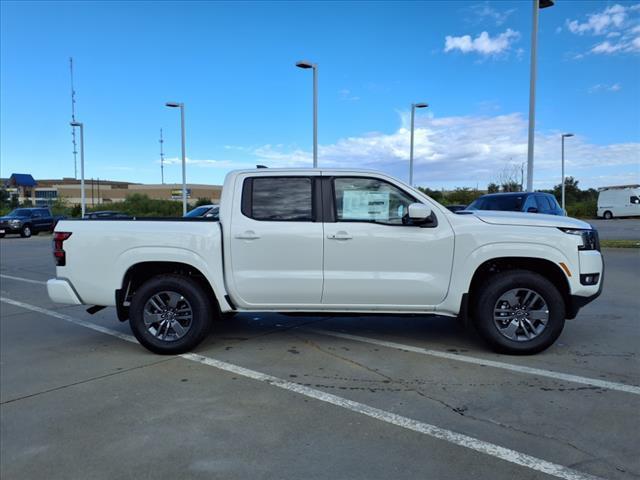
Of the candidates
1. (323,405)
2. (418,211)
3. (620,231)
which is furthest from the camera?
(620,231)

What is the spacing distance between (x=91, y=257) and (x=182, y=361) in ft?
Answer: 4.85

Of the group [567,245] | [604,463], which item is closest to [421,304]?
[567,245]

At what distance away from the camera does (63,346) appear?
19.5 feet

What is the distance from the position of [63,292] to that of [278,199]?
2.52m

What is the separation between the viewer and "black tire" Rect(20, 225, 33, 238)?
29.0m

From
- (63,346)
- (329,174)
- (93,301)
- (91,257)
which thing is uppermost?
(329,174)

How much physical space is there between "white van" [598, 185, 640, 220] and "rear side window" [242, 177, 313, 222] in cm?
4050

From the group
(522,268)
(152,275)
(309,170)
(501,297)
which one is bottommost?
(501,297)

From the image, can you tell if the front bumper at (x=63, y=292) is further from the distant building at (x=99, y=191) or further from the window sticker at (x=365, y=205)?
the distant building at (x=99, y=191)

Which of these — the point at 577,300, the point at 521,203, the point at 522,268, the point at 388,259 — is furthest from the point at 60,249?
the point at 521,203

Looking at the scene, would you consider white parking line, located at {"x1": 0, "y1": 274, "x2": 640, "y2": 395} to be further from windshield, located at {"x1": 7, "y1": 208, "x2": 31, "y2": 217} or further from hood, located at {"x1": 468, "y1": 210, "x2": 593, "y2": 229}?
windshield, located at {"x1": 7, "y1": 208, "x2": 31, "y2": 217}

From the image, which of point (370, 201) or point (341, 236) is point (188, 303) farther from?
point (370, 201)

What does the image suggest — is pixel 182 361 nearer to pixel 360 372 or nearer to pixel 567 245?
pixel 360 372

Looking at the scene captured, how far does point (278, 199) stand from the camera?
5301mm
